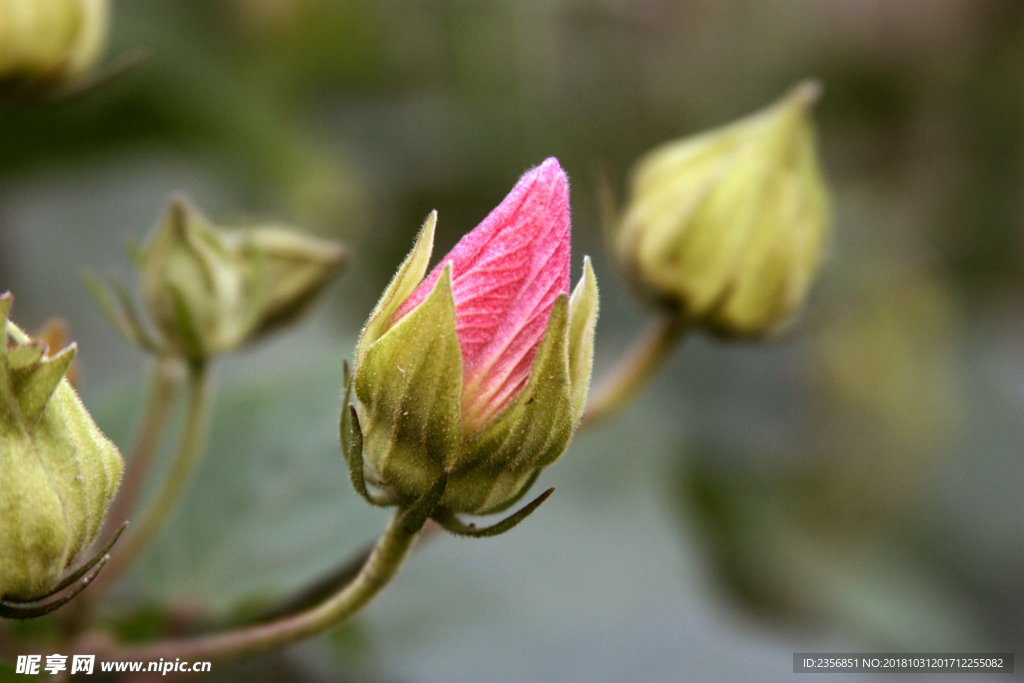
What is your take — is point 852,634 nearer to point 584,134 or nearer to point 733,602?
point 733,602

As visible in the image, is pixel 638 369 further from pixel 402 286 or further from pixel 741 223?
pixel 402 286

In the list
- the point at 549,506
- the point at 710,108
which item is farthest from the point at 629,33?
the point at 549,506

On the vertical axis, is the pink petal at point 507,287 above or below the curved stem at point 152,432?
above

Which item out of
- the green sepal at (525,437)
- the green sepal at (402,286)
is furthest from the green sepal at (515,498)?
the green sepal at (402,286)

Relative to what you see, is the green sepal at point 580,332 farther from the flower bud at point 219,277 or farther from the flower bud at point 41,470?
the flower bud at point 219,277

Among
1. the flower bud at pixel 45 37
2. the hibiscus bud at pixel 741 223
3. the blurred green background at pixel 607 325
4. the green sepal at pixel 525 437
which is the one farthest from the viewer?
the blurred green background at pixel 607 325

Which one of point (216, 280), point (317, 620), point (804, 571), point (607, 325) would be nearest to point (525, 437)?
point (317, 620)
